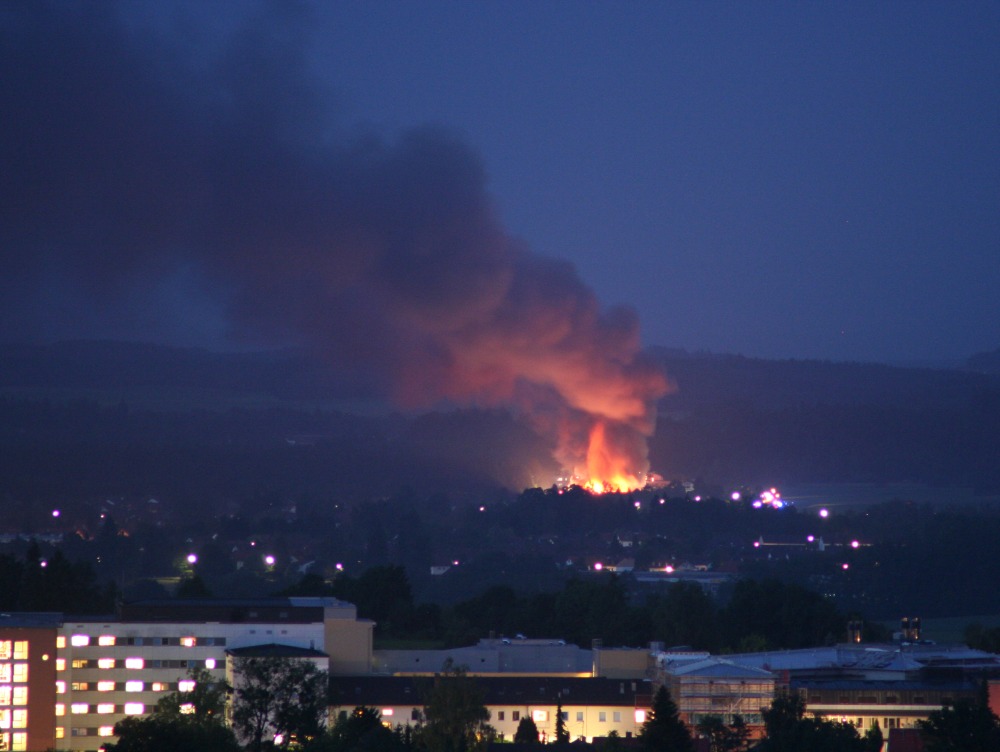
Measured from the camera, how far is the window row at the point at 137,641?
5538cm

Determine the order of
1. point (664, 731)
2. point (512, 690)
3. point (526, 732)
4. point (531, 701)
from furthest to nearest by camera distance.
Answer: point (512, 690), point (531, 701), point (526, 732), point (664, 731)

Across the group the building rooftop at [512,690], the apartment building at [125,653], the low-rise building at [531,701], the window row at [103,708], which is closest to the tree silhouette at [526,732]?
the low-rise building at [531,701]

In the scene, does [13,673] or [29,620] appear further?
[29,620]

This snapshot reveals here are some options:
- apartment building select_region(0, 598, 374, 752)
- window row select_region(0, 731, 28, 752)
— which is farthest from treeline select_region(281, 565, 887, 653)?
window row select_region(0, 731, 28, 752)

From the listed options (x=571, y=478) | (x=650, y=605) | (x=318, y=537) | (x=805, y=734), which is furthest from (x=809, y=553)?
(x=805, y=734)

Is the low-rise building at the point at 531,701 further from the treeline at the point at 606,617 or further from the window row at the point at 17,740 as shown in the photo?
the treeline at the point at 606,617

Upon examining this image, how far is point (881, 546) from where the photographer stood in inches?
4815

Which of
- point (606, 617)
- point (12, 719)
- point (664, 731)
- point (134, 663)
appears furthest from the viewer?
point (606, 617)

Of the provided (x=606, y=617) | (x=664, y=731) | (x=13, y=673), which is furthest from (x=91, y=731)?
(x=606, y=617)

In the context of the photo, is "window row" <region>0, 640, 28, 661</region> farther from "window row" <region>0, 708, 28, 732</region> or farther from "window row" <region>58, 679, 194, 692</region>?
"window row" <region>58, 679, 194, 692</region>

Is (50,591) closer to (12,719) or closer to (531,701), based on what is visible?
(12,719)

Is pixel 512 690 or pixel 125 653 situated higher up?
pixel 125 653

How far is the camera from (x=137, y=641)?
5588 centimetres

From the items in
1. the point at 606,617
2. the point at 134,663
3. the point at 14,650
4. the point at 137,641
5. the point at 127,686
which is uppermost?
the point at 606,617
